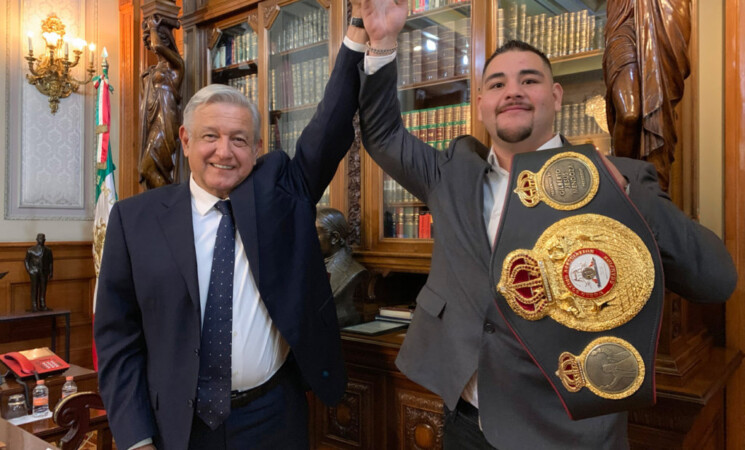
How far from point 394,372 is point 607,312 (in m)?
1.30

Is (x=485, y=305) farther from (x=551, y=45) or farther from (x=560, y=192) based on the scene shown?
(x=551, y=45)

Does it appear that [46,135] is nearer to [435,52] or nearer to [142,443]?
[435,52]

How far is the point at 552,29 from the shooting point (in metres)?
2.38

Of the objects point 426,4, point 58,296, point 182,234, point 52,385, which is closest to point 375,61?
point 182,234

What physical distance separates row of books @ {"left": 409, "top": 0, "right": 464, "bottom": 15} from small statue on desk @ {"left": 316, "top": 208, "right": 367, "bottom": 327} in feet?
3.63

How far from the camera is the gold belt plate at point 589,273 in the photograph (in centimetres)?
87

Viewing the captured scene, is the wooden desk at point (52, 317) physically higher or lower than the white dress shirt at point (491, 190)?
lower

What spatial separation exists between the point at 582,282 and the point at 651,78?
1184mm

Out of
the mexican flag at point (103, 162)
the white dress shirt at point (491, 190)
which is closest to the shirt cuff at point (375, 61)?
the white dress shirt at point (491, 190)

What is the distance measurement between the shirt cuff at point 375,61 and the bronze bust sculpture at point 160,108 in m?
2.49

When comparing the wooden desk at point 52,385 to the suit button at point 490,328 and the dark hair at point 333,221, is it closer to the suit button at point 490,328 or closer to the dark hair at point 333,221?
the dark hair at point 333,221

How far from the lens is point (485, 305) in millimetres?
1098

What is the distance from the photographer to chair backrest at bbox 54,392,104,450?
1.48 meters

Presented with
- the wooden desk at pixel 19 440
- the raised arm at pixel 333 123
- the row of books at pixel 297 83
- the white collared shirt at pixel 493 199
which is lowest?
the wooden desk at pixel 19 440
